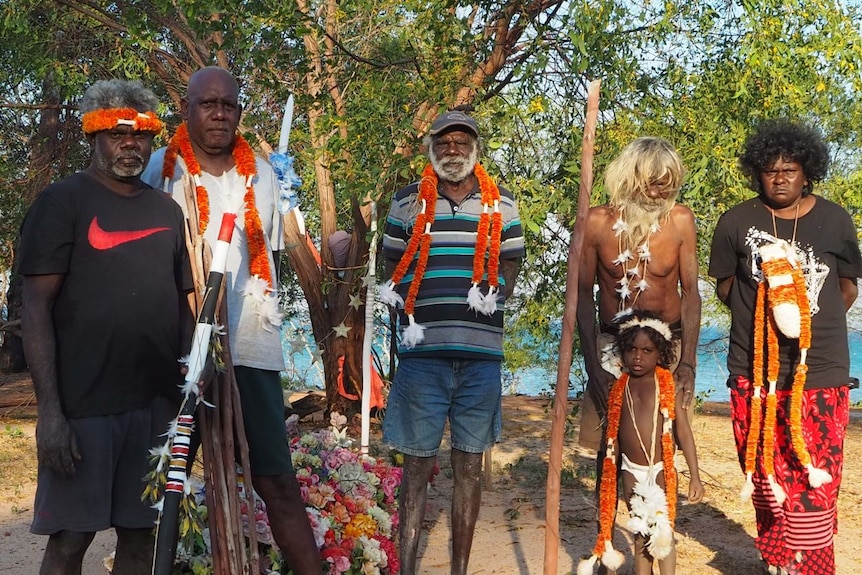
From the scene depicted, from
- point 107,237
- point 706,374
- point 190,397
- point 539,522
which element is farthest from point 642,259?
point 706,374

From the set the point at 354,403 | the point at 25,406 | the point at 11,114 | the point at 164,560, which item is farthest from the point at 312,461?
the point at 11,114

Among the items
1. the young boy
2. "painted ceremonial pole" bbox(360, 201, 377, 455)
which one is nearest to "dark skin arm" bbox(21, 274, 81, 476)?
the young boy

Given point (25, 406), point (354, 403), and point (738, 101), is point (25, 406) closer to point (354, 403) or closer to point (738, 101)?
point (354, 403)

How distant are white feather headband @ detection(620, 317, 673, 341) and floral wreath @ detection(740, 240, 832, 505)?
55 centimetres

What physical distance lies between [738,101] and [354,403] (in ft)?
16.6

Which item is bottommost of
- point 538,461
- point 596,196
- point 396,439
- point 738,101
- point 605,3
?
point 538,461

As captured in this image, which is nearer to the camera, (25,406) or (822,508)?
(822,508)

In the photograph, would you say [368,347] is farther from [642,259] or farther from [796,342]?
[796,342]

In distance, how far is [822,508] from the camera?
175 inches

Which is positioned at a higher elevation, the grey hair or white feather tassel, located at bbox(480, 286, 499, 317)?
the grey hair

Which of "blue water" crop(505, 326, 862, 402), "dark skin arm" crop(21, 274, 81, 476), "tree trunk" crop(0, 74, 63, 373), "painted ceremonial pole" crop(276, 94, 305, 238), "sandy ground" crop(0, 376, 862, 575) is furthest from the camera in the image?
"tree trunk" crop(0, 74, 63, 373)

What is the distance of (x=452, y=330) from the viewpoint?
4195 mm

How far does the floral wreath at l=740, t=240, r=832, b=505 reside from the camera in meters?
Result: 4.32

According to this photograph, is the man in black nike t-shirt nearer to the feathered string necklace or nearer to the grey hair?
the grey hair
